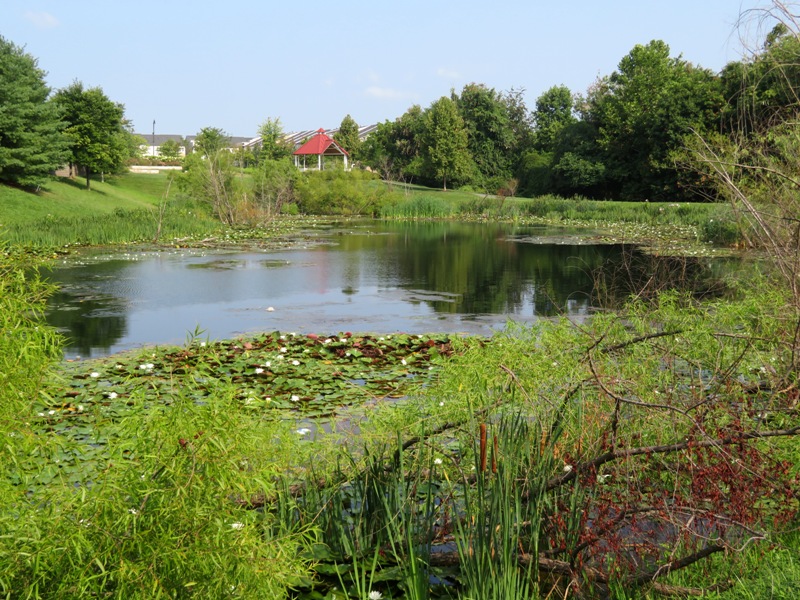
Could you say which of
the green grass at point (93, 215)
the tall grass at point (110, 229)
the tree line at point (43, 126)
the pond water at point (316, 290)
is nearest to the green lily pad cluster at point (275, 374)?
the pond water at point (316, 290)

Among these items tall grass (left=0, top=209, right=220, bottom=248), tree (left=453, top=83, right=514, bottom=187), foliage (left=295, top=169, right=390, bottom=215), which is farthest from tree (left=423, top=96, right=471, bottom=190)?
tall grass (left=0, top=209, right=220, bottom=248)

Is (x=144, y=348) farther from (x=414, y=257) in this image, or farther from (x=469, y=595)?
(x=414, y=257)

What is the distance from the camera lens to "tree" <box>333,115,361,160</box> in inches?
2815

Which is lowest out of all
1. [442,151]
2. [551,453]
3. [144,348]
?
[144,348]

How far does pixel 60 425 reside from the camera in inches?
259

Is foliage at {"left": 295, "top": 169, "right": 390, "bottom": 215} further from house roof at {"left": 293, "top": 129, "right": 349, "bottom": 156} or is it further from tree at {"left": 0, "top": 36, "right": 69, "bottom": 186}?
house roof at {"left": 293, "top": 129, "right": 349, "bottom": 156}

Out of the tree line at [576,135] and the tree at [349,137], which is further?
the tree at [349,137]

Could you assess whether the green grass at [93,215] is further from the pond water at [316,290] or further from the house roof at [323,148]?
the house roof at [323,148]

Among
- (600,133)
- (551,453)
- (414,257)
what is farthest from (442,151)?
(551,453)

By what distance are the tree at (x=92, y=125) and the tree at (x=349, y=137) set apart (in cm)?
2958

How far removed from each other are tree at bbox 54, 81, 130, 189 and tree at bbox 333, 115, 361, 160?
29.6m

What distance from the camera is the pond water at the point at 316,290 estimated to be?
12000 millimetres

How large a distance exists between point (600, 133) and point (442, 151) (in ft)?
40.3

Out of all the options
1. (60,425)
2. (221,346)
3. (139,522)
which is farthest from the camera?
(221,346)
